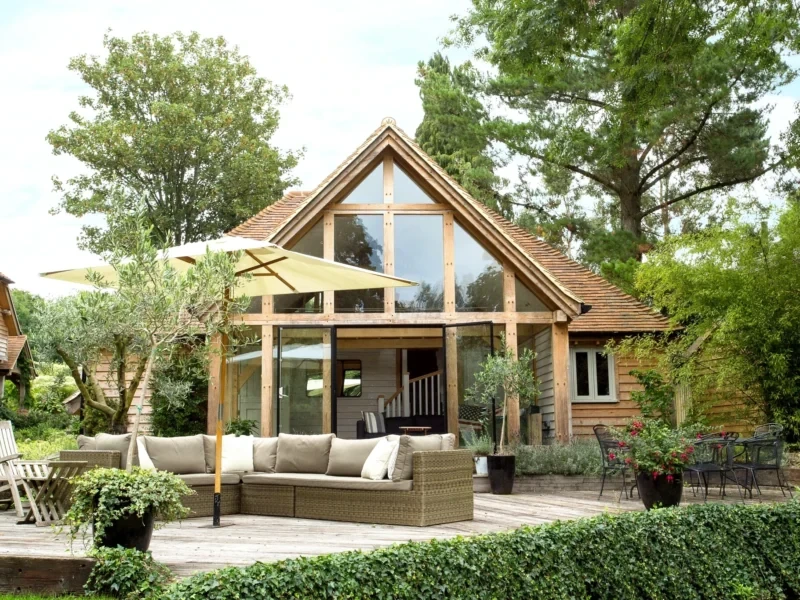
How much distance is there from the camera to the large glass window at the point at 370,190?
531 inches

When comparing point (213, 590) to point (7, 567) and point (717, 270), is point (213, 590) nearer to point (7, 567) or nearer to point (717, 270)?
point (7, 567)

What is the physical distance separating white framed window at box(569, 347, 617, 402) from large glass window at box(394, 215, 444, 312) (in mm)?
3655

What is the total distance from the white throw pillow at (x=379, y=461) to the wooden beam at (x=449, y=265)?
5.41m

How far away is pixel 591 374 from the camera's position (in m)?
15.5

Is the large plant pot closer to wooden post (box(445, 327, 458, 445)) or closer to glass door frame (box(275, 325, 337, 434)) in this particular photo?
wooden post (box(445, 327, 458, 445))

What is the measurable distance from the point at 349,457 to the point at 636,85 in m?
5.05

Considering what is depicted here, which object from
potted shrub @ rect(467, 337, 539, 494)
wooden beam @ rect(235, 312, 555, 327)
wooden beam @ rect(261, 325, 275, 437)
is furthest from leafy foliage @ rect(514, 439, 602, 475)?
wooden beam @ rect(261, 325, 275, 437)

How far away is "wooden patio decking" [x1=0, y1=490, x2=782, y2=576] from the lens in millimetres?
5688

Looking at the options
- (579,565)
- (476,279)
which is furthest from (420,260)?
(579,565)

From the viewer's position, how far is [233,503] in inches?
338

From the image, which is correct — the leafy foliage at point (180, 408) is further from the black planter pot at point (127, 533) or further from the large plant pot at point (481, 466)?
the black planter pot at point (127, 533)

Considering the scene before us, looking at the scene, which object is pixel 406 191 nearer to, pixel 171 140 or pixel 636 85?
pixel 636 85

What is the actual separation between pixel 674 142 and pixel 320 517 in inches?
644

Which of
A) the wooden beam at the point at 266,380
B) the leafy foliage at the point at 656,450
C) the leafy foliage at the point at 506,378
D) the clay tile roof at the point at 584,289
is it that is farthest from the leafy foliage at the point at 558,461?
the wooden beam at the point at 266,380
